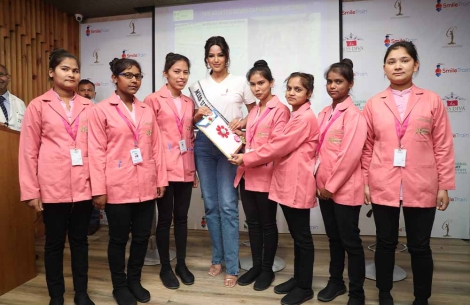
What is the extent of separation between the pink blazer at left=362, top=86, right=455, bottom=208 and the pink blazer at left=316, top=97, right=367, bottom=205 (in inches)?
4.2

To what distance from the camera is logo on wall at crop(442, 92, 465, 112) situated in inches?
137

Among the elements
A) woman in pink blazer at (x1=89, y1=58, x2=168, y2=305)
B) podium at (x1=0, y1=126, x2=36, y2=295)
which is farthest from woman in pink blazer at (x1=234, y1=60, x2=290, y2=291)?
podium at (x1=0, y1=126, x2=36, y2=295)

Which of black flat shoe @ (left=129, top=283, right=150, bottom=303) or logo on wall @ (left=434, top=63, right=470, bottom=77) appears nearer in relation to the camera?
black flat shoe @ (left=129, top=283, right=150, bottom=303)

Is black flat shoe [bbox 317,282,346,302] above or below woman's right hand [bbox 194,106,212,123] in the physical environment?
below

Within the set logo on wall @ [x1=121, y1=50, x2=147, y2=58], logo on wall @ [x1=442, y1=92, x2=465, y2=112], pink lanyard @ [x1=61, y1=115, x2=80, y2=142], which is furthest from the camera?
logo on wall @ [x1=121, y1=50, x2=147, y2=58]

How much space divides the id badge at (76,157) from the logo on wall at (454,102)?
11.9 feet

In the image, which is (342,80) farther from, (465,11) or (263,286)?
(465,11)

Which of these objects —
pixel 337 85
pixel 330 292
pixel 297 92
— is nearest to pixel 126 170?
pixel 297 92

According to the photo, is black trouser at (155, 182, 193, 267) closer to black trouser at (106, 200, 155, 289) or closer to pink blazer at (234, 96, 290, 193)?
black trouser at (106, 200, 155, 289)

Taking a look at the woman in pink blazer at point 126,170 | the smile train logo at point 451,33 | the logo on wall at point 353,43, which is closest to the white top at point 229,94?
the woman in pink blazer at point 126,170

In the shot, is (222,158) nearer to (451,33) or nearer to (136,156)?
(136,156)

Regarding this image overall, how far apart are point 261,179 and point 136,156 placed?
2.70 ft

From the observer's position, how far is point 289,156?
203 cm

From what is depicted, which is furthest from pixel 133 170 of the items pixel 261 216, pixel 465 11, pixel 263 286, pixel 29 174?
pixel 465 11
